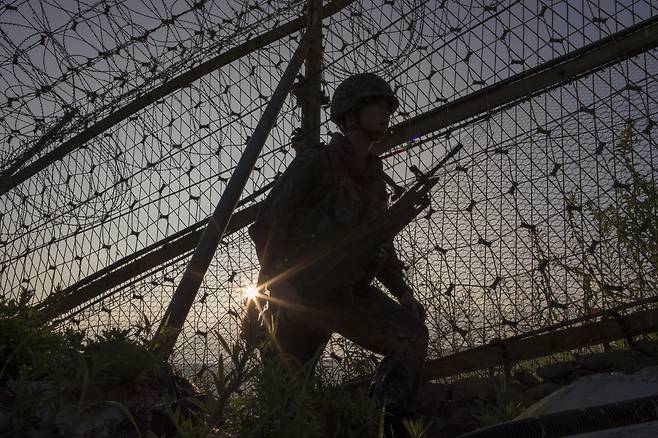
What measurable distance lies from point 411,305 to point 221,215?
1230 millimetres

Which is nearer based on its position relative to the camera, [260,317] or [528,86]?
[260,317]

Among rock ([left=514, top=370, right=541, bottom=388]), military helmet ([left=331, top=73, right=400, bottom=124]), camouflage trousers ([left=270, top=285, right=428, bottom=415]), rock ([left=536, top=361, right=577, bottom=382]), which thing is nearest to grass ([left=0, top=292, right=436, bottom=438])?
camouflage trousers ([left=270, top=285, right=428, bottom=415])

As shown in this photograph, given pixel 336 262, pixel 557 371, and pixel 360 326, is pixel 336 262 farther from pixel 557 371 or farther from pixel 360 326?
pixel 557 371

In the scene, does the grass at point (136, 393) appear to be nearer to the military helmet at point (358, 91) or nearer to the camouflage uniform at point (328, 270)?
the camouflage uniform at point (328, 270)

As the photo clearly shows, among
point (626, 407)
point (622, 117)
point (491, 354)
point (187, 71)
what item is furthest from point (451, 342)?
point (187, 71)

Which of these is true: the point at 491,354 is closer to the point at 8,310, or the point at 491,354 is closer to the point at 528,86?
the point at 528,86

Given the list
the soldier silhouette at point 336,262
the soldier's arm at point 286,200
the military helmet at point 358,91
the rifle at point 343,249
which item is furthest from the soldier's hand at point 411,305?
the military helmet at point 358,91

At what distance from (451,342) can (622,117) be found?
1667 mm

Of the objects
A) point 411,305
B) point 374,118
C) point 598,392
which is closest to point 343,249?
point 411,305

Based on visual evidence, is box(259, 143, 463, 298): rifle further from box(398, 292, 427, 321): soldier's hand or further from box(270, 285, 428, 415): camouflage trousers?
box(398, 292, 427, 321): soldier's hand

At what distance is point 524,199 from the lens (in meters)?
3.86

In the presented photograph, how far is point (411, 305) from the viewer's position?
322 centimetres

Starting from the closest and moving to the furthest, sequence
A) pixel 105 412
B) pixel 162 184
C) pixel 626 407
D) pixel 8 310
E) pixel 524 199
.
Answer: pixel 626 407, pixel 105 412, pixel 8 310, pixel 524 199, pixel 162 184

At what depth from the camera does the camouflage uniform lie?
2959 millimetres
